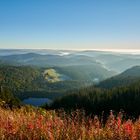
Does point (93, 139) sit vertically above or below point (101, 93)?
above

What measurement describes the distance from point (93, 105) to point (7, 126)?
6035 inches

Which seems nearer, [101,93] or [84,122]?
[84,122]

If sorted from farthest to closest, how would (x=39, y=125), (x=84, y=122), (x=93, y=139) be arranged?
(x=84, y=122)
(x=39, y=125)
(x=93, y=139)

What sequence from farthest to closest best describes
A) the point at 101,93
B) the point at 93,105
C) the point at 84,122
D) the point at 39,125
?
the point at 101,93, the point at 93,105, the point at 84,122, the point at 39,125

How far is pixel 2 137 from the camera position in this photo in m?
6.74

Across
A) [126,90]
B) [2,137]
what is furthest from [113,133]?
[126,90]

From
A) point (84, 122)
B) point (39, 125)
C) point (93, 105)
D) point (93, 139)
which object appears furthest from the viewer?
point (93, 105)

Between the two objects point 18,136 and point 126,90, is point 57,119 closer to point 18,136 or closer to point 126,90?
point 18,136

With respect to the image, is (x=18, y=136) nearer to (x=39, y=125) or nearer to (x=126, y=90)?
(x=39, y=125)

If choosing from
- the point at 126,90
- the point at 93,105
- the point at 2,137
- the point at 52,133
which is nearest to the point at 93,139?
the point at 52,133

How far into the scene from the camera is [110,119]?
741cm

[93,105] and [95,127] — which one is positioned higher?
[95,127]

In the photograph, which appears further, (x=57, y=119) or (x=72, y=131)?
(x=57, y=119)

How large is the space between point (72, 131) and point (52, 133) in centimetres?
43
